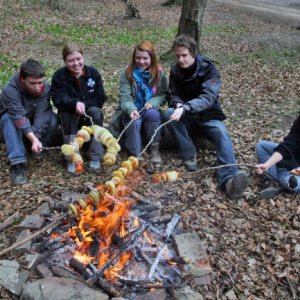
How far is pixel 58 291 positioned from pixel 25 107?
8.53 feet

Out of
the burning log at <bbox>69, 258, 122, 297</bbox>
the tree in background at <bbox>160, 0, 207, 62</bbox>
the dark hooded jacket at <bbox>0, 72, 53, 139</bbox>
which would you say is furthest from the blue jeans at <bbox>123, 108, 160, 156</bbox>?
the tree in background at <bbox>160, 0, 207, 62</bbox>

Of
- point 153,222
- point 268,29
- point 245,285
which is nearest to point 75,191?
point 153,222

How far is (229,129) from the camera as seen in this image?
6469mm

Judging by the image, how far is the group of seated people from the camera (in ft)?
14.9

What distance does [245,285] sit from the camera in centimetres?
345

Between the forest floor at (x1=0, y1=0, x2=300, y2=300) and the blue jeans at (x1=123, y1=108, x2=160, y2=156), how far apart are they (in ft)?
0.95

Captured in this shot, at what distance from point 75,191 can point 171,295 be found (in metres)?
1.75

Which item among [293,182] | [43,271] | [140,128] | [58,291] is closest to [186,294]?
[58,291]

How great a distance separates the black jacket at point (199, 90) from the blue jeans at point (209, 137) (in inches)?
5.0

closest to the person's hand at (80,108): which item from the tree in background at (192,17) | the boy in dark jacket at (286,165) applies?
the boy in dark jacket at (286,165)

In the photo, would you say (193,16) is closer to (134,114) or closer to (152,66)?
(152,66)

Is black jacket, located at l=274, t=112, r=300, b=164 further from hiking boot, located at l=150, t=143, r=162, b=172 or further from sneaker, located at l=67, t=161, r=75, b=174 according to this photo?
sneaker, located at l=67, t=161, r=75, b=174

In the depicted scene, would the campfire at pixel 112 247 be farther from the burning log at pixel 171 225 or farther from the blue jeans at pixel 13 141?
the blue jeans at pixel 13 141

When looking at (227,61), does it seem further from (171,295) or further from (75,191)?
(171,295)
